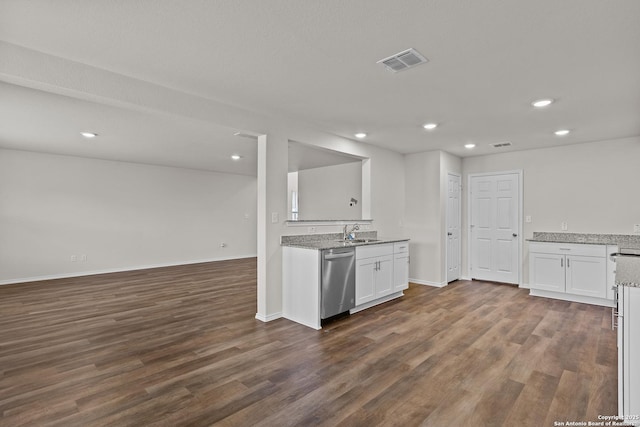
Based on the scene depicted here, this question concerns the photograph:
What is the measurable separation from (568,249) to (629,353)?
3509 millimetres

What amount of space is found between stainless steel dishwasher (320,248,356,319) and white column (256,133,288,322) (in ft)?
2.02

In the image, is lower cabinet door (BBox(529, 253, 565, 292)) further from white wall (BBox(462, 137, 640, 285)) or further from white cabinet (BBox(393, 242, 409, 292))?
white cabinet (BBox(393, 242, 409, 292))

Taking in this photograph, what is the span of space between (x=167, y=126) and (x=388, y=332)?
146 inches

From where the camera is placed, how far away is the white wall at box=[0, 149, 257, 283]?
5887mm

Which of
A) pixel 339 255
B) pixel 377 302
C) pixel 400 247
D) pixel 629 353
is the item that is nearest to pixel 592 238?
pixel 400 247

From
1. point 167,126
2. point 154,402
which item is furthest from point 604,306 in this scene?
point 167,126

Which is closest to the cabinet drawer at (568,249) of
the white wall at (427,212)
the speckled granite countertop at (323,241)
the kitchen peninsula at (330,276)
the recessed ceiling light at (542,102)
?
the white wall at (427,212)

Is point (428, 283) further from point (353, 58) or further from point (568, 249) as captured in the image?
point (353, 58)

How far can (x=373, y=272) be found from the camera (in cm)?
431

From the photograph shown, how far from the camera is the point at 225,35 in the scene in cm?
210

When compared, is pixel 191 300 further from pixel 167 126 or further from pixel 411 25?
pixel 411 25

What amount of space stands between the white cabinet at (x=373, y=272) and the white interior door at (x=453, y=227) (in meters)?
1.78

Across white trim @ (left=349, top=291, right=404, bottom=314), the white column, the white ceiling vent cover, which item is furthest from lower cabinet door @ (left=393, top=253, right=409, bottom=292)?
the white ceiling vent cover

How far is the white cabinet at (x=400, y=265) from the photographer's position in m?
4.71
